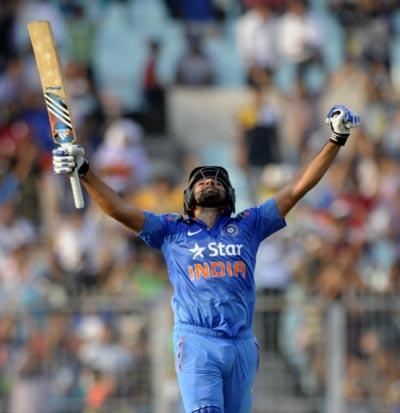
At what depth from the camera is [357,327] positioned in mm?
14555

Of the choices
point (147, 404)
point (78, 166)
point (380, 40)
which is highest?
point (380, 40)

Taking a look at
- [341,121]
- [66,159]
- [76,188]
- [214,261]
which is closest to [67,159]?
[66,159]

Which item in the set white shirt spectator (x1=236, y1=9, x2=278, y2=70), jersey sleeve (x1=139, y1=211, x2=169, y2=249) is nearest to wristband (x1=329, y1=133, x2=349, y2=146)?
jersey sleeve (x1=139, y1=211, x2=169, y2=249)

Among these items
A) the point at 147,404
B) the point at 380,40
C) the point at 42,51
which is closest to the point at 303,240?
the point at 147,404

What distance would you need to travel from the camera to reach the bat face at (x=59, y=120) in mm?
9570

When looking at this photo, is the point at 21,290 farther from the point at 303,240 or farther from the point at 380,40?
the point at 380,40

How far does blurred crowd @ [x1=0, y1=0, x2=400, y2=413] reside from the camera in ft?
47.2

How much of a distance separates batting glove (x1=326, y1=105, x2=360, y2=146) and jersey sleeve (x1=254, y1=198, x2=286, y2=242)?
61 cm

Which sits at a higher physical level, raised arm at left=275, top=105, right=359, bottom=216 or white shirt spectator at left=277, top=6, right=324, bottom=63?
white shirt spectator at left=277, top=6, right=324, bottom=63

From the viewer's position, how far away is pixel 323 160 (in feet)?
31.6

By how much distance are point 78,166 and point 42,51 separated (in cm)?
92

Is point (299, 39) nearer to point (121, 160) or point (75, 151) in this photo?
point (121, 160)

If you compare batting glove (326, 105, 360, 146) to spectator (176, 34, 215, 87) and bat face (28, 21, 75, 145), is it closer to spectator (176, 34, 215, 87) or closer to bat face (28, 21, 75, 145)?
bat face (28, 21, 75, 145)

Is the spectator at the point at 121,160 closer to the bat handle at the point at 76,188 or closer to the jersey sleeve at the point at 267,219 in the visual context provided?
the jersey sleeve at the point at 267,219
